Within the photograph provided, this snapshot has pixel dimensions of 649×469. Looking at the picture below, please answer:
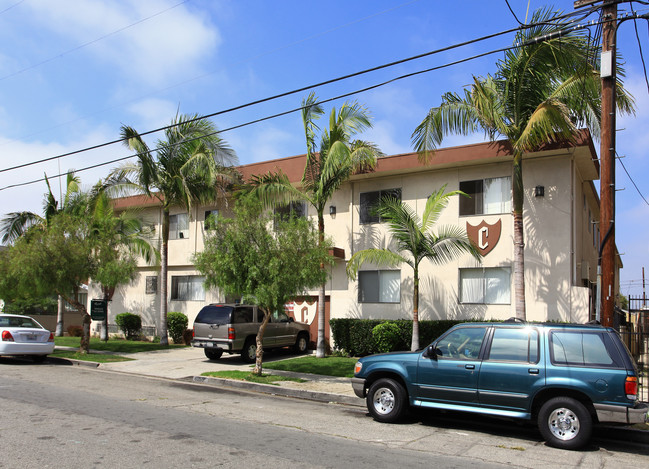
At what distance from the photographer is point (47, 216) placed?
23969 millimetres

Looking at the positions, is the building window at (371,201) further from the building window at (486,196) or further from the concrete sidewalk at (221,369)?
the concrete sidewalk at (221,369)

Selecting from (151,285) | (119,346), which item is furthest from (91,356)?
(151,285)

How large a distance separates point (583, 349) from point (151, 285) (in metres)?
21.4

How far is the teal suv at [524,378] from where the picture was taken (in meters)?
7.50

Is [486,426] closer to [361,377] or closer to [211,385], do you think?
[361,377]

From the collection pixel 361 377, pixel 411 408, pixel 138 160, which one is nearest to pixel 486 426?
pixel 411 408

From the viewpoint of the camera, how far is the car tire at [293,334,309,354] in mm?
19547

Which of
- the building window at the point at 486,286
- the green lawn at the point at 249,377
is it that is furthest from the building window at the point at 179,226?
the building window at the point at 486,286

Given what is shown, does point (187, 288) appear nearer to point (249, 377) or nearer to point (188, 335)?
point (188, 335)

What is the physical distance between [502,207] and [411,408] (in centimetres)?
930

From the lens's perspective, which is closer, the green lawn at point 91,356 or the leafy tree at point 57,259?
the leafy tree at point 57,259

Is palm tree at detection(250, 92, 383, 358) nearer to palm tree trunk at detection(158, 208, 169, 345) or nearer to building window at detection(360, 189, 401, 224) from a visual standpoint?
building window at detection(360, 189, 401, 224)

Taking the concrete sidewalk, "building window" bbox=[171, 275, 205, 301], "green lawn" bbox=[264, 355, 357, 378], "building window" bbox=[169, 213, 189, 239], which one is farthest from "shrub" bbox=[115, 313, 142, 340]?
"green lawn" bbox=[264, 355, 357, 378]

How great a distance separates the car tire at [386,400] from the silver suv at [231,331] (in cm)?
760
